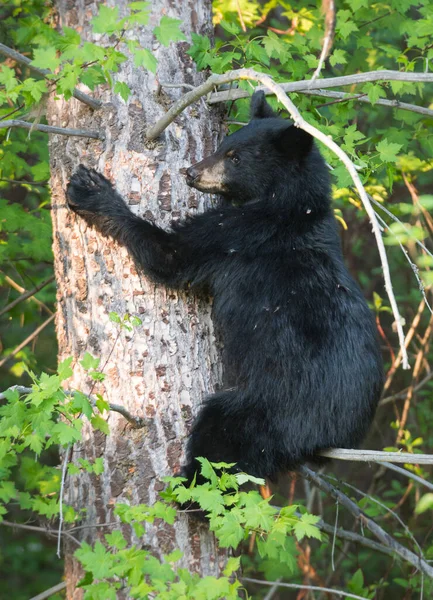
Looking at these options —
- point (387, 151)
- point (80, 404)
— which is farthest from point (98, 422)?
point (387, 151)

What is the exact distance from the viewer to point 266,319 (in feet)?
11.5

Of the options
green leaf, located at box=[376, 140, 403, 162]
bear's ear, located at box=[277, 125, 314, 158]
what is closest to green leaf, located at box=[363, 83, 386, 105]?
green leaf, located at box=[376, 140, 403, 162]

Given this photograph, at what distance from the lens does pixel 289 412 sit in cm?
346

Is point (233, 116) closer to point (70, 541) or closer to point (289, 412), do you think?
point (289, 412)

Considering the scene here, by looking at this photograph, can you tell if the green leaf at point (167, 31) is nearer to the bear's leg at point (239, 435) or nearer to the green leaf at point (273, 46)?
the green leaf at point (273, 46)

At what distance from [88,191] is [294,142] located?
1.05 meters

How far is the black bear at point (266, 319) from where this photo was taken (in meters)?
3.44

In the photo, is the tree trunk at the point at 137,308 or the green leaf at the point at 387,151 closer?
the tree trunk at the point at 137,308

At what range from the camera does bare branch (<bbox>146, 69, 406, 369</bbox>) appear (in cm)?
203

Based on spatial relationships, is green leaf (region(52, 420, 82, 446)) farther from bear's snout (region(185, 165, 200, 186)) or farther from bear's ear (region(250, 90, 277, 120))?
bear's ear (region(250, 90, 277, 120))

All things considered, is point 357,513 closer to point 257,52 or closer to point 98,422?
point 98,422

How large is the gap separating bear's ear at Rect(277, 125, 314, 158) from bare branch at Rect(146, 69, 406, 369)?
67 cm

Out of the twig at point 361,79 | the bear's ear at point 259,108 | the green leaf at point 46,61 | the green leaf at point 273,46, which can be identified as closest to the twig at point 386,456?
the twig at point 361,79

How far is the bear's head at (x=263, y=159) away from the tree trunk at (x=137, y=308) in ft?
0.48
